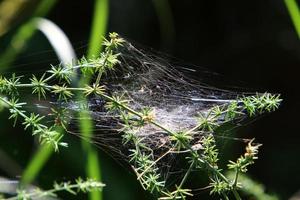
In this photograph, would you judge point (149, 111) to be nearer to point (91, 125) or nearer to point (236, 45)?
point (91, 125)

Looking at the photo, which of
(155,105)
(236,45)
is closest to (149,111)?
(155,105)

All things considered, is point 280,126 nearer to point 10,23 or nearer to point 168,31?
point 168,31

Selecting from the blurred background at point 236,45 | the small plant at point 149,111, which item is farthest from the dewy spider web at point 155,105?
the blurred background at point 236,45

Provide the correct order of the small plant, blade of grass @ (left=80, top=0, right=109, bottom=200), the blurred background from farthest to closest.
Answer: the blurred background → blade of grass @ (left=80, top=0, right=109, bottom=200) → the small plant

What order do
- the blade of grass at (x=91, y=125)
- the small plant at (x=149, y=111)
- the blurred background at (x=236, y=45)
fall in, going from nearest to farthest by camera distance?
the small plant at (x=149, y=111) < the blade of grass at (x=91, y=125) < the blurred background at (x=236, y=45)

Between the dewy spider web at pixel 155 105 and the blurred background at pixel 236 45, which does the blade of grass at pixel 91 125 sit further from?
the blurred background at pixel 236 45

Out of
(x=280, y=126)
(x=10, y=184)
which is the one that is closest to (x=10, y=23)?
(x=10, y=184)

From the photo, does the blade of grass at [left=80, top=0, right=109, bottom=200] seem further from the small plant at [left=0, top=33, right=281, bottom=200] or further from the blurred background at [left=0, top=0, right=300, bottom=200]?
the blurred background at [left=0, top=0, right=300, bottom=200]

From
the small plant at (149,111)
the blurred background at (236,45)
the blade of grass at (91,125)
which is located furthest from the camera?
the blurred background at (236,45)

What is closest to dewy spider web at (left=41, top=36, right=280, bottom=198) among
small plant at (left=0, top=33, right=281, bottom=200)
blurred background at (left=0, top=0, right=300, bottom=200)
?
small plant at (left=0, top=33, right=281, bottom=200)
